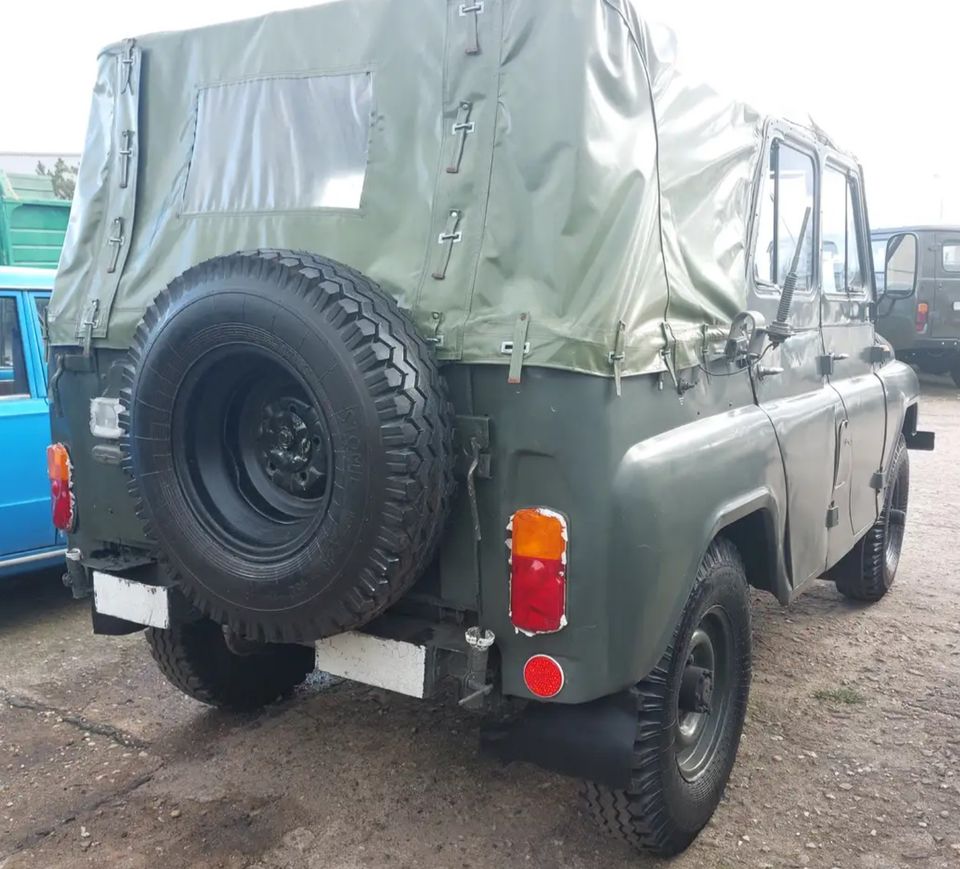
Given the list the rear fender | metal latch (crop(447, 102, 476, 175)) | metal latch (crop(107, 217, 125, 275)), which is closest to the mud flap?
the rear fender

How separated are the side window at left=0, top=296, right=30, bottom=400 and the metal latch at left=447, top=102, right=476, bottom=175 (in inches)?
117

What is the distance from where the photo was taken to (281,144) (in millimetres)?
2896

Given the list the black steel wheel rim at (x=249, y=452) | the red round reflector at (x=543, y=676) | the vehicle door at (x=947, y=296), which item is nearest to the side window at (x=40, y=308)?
the black steel wheel rim at (x=249, y=452)

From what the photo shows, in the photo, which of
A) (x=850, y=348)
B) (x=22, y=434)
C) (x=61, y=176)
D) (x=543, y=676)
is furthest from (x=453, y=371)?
(x=61, y=176)

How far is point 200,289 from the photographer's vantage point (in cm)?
244

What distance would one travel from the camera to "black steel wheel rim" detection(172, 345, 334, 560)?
8.30 ft

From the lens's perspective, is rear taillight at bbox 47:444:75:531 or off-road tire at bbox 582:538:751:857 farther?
rear taillight at bbox 47:444:75:531

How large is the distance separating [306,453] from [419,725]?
1451mm

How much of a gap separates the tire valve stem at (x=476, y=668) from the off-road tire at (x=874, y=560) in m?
2.95

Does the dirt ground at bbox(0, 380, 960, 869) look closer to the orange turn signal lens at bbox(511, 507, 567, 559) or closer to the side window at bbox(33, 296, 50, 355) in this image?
the orange turn signal lens at bbox(511, 507, 567, 559)

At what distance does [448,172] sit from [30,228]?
6504 mm

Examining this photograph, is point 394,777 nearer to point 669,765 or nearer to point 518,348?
point 669,765

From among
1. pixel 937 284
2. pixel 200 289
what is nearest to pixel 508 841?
pixel 200 289

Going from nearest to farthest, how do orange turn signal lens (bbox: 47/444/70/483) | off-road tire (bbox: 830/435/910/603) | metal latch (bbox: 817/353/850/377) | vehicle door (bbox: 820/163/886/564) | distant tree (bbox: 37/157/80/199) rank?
orange turn signal lens (bbox: 47/444/70/483) < metal latch (bbox: 817/353/850/377) < vehicle door (bbox: 820/163/886/564) < off-road tire (bbox: 830/435/910/603) < distant tree (bbox: 37/157/80/199)
